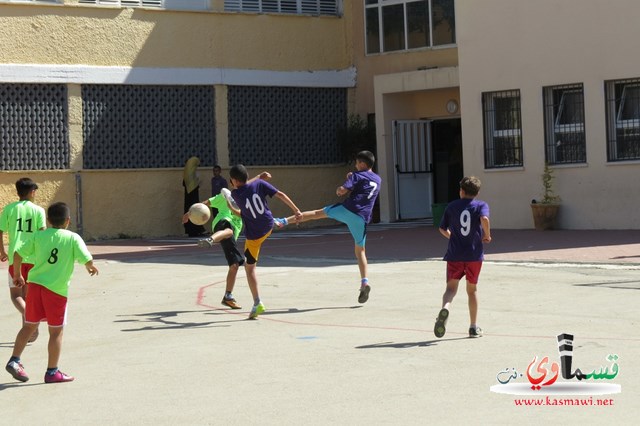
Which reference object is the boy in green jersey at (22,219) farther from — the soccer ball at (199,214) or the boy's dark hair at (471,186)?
the boy's dark hair at (471,186)

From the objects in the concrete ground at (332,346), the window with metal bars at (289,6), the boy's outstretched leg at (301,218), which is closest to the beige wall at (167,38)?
the window with metal bars at (289,6)

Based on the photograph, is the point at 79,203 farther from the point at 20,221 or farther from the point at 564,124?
the point at 20,221

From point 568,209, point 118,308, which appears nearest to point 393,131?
point 568,209

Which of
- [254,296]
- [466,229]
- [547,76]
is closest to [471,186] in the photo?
[466,229]

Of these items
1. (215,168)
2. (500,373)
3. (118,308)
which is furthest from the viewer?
(215,168)

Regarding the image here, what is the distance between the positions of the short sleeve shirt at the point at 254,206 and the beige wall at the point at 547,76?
39.1 ft

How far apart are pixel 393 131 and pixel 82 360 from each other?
20.0 m

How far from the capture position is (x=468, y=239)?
36.8ft

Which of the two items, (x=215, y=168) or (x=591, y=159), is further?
(x=215, y=168)

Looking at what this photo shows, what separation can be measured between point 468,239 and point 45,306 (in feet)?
12.8

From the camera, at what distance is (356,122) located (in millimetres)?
31203

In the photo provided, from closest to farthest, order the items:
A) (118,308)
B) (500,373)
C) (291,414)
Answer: (291,414) → (500,373) → (118,308)

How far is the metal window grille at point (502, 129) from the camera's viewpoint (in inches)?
1005

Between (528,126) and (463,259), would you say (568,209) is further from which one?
(463,259)
